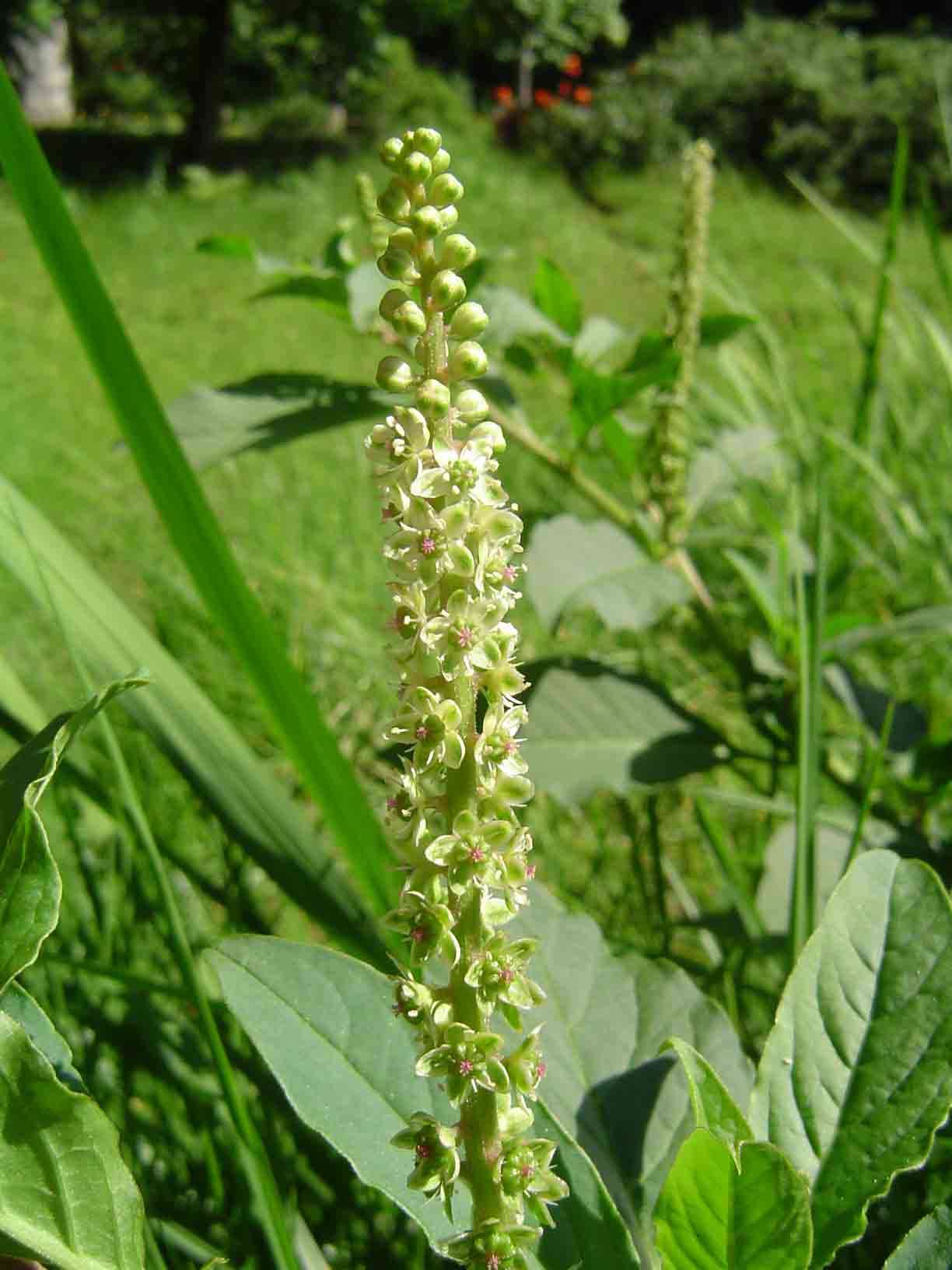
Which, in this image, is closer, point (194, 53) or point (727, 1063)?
point (727, 1063)

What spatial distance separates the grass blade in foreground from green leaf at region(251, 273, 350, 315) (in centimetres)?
66

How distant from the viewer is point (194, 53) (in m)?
11.3

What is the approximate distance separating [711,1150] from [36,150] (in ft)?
1.61

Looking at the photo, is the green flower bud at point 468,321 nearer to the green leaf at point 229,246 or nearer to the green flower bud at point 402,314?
the green flower bud at point 402,314

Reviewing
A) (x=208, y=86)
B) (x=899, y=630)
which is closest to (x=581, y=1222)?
(x=899, y=630)

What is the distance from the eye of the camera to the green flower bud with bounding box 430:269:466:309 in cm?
47

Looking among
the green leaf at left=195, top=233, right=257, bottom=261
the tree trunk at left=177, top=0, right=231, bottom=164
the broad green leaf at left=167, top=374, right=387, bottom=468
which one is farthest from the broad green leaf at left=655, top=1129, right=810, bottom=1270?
the tree trunk at left=177, top=0, right=231, bottom=164

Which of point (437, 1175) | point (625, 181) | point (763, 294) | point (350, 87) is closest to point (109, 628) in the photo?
point (437, 1175)

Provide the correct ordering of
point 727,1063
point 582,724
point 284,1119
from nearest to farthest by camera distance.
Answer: point 727,1063, point 284,1119, point 582,724

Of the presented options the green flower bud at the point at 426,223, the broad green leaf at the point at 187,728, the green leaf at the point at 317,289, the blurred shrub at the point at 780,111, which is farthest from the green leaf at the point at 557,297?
the blurred shrub at the point at 780,111

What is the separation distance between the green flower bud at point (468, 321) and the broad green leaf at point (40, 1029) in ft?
1.10

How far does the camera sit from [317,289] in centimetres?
124

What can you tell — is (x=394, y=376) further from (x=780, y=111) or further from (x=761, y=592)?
(x=780, y=111)

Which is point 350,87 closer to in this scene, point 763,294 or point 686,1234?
point 763,294
